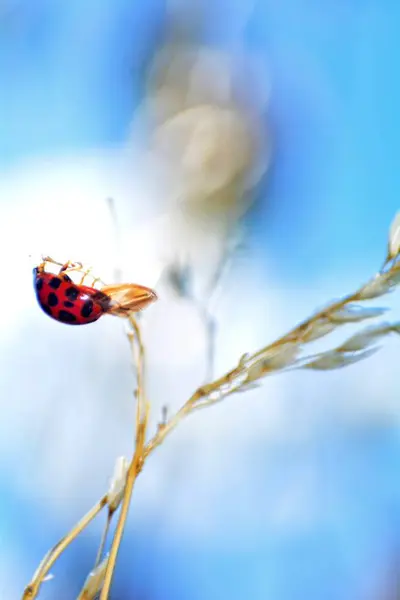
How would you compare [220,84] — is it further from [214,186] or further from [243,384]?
[243,384]

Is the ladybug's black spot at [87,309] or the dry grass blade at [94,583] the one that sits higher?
the ladybug's black spot at [87,309]

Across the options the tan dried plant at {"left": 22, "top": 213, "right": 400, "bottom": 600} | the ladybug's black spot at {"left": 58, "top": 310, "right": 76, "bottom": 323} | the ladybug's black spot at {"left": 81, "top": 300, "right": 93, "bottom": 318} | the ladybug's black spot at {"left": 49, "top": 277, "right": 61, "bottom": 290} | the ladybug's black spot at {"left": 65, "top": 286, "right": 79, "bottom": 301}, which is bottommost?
the tan dried plant at {"left": 22, "top": 213, "right": 400, "bottom": 600}

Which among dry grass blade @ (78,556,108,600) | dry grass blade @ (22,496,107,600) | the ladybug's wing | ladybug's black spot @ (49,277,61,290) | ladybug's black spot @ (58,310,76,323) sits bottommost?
dry grass blade @ (78,556,108,600)

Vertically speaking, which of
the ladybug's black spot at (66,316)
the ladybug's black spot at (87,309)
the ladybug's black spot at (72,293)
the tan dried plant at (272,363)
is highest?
the ladybug's black spot at (72,293)

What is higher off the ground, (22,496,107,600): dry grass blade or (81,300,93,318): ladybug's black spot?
(81,300,93,318): ladybug's black spot
